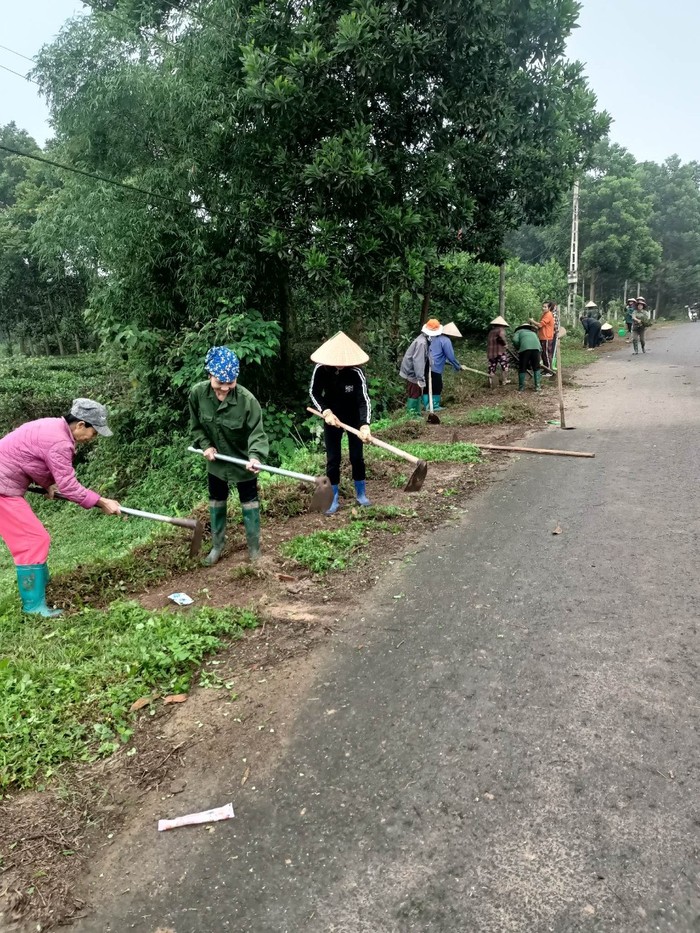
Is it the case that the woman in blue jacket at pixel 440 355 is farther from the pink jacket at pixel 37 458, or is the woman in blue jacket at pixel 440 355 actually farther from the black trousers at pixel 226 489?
the pink jacket at pixel 37 458

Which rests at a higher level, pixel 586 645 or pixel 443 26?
pixel 443 26

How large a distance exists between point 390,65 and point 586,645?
340 inches

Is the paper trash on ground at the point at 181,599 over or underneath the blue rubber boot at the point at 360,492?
underneath

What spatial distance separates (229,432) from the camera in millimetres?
5203

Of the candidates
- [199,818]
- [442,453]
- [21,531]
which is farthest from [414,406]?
[199,818]

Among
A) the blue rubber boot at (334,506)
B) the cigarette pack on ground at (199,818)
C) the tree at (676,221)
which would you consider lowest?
the cigarette pack on ground at (199,818)

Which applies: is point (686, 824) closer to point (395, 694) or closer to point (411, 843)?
point (411, 843)

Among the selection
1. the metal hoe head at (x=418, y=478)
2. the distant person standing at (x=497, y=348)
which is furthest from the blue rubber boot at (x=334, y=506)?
the distant person standing at (x=497, y=348)

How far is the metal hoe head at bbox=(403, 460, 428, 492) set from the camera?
6215 millimetres

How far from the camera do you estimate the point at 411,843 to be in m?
2.43

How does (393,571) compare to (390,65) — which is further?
(390,65)

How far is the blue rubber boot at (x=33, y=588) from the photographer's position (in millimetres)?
4613

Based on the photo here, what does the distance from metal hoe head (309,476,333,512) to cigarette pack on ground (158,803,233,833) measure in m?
3.30

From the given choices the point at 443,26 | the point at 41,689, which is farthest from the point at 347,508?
the point at 443,26
